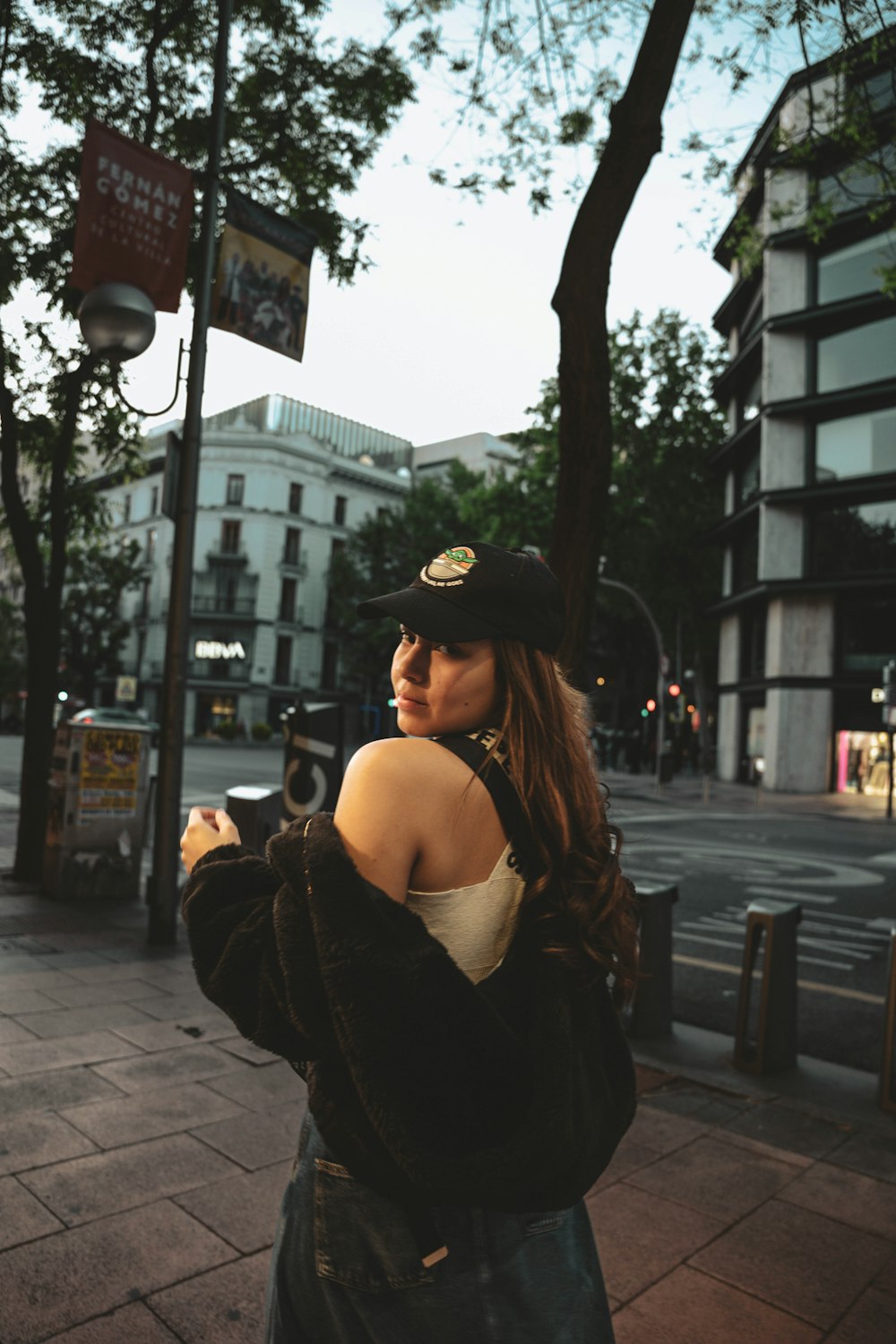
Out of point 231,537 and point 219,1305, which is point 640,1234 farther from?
point 231,537

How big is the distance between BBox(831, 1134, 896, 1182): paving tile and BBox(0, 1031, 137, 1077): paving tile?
10.1 feet

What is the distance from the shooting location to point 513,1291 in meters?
1.32

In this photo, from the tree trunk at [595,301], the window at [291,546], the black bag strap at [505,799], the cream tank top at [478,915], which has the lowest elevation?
the cream tank top at [478,915]

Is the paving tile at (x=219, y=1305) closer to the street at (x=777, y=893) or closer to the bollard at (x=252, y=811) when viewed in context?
the street at (x=777, y=893)

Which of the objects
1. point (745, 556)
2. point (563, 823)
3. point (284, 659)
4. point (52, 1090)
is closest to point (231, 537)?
point (284, 659)

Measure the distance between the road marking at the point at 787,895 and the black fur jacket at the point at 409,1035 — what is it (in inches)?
353

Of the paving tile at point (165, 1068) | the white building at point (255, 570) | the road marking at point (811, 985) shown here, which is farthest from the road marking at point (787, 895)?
the white building at point (255, 570)

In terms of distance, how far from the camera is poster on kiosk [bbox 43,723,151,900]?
25.6ft

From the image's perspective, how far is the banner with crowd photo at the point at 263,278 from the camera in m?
6.85

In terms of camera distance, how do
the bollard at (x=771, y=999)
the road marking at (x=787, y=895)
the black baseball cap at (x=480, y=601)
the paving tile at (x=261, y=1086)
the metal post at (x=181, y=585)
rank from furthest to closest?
the road marking at (x=787, y=895) < the metal post at (x=181, y=585) < the bollard at (x=771, y=999) < the paving tile at (x=261, y=1086) < the black baseball cap at (x=480, y=601)

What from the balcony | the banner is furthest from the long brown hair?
the balcony

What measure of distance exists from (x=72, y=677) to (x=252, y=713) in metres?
11.0

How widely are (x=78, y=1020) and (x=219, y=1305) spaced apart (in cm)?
256

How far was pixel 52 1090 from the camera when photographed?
3.79 metres
